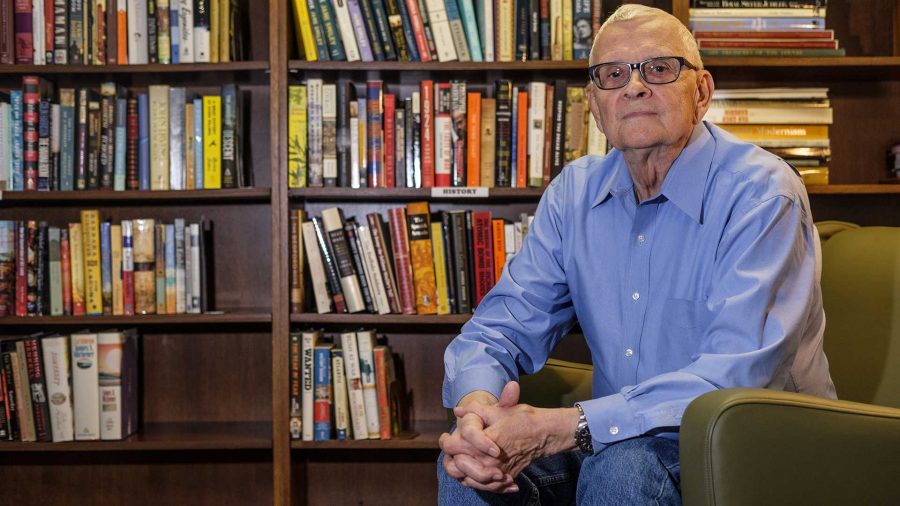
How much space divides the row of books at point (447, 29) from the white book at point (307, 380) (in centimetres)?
79

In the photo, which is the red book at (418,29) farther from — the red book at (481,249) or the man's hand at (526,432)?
the man's hand at (526,432)

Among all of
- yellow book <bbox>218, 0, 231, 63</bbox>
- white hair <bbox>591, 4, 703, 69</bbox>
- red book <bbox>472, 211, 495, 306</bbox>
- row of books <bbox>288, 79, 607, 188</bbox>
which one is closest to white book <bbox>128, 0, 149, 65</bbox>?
yellow book <bbox>218, 0, 231, 63</bbox>

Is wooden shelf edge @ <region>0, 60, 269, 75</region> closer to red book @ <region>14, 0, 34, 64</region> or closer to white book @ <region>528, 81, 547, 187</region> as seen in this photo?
red book @ <region>14, 0, 34, 64</region>

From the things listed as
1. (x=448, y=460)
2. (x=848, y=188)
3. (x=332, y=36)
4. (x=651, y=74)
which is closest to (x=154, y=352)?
(x=332, y=36)

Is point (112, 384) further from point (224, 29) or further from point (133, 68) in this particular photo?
point (224, 29)

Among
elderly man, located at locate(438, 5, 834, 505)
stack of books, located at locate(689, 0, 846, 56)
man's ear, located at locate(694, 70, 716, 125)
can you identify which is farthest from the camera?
stack of books, located at locate(689, 0, 846, 56)

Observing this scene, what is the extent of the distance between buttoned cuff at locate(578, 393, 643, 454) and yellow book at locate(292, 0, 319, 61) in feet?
4.90

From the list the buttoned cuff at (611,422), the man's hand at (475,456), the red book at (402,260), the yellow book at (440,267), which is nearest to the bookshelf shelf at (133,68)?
the red book at (402,260)

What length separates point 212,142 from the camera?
251 centimetres

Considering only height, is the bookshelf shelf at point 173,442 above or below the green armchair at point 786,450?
below

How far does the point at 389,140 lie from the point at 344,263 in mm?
367

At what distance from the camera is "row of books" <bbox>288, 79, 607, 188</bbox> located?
98.6 inches

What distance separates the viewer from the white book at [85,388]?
254 cm

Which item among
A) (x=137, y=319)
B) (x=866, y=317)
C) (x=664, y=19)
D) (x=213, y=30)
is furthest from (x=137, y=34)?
(x=866, y=317)
